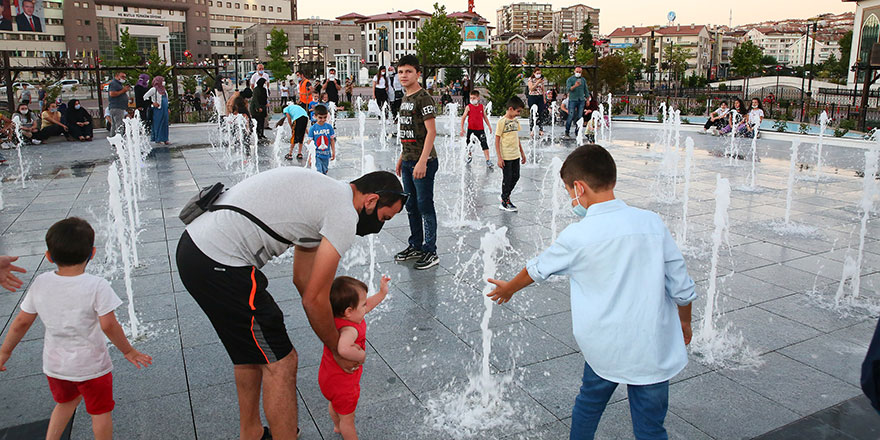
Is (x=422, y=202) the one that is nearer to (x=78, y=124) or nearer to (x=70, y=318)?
(x=70, y=318)

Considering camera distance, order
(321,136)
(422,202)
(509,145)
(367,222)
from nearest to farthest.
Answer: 1. (367,222)
2. (422,202)
3. (509,145)
4. (321,136)

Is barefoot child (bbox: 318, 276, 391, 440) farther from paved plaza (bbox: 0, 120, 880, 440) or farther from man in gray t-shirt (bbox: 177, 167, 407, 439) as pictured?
paved plaza (bbox: 0, 120, 880, 440)

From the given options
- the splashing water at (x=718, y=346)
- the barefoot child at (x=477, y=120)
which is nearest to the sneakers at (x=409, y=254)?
the splashing water at (x=718, y=346)

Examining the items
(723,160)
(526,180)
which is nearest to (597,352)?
(526,180)

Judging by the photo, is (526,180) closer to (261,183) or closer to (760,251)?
(760,251)

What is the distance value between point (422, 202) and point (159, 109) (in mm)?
12527

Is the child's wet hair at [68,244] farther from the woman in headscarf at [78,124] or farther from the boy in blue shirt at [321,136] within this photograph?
the woman in headscarf at [78,124]

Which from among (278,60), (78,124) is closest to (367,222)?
(78,124)

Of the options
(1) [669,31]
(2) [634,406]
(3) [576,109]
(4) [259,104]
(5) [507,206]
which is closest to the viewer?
(2) [634,406]

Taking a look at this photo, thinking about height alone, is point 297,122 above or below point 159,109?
below

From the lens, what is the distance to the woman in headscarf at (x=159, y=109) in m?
15.3

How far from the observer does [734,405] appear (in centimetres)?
343

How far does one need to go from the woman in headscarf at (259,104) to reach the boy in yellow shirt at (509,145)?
1025 cm

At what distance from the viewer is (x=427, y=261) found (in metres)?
5.88
